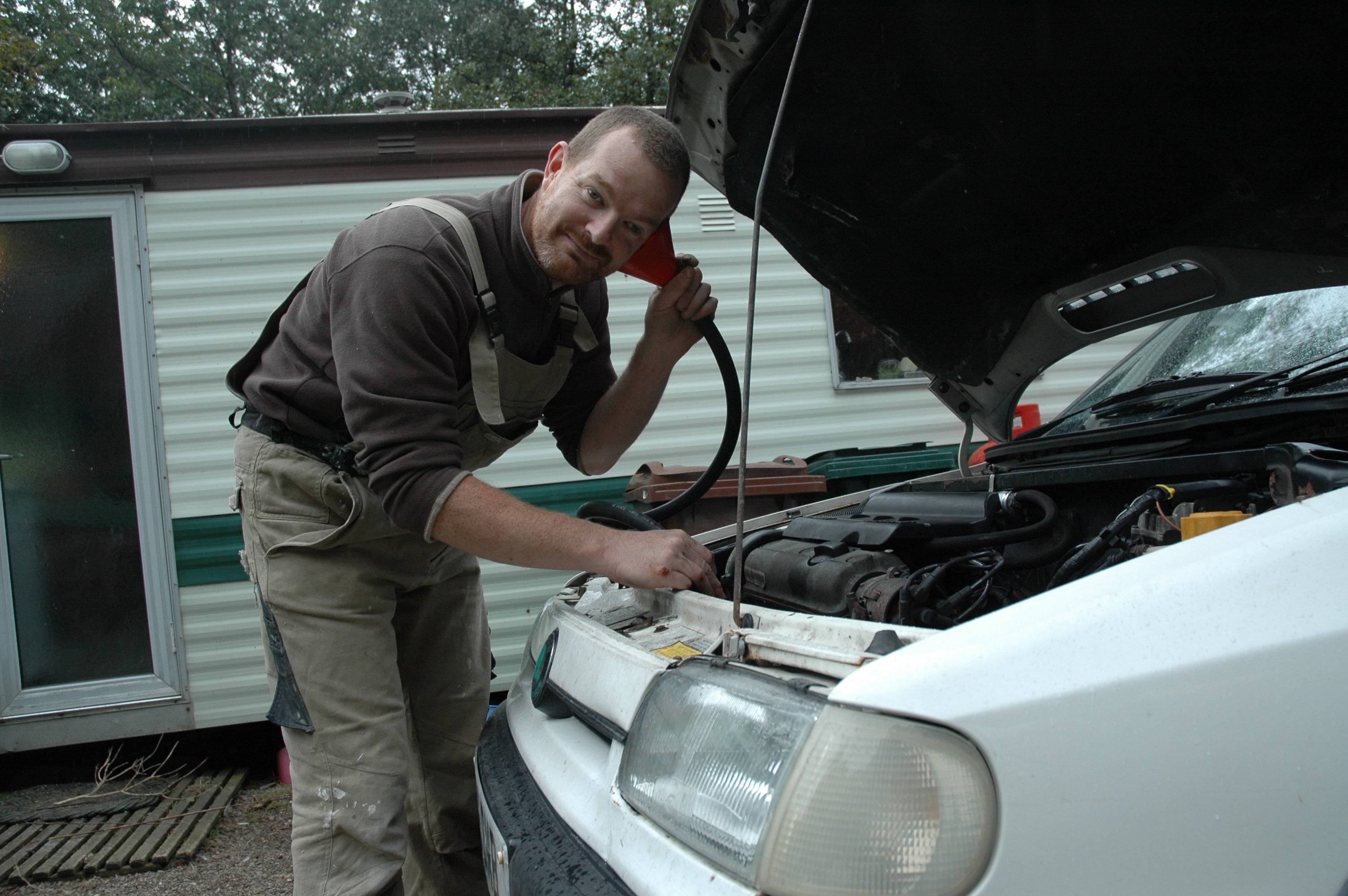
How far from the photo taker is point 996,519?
1728 millimetres

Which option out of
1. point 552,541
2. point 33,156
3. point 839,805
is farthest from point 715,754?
point 33,156

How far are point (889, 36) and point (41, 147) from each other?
12.4 ft

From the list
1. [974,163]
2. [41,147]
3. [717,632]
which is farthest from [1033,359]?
[41,147]

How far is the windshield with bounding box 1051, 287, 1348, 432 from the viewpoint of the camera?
5.42 ft

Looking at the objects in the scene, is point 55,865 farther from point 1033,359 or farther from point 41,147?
point 1033,359

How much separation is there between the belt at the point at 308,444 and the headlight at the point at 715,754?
3.25 ft

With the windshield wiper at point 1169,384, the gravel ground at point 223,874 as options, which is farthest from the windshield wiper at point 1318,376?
the gravel ground at point 223,874

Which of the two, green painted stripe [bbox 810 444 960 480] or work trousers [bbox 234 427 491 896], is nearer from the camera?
work trousers [bbox 234 427 491 896]

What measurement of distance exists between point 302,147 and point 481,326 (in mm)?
2762

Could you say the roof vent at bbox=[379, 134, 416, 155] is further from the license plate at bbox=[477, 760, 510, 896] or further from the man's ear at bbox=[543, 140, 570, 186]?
the license plate at bbox=[477, 760, 510, 896]

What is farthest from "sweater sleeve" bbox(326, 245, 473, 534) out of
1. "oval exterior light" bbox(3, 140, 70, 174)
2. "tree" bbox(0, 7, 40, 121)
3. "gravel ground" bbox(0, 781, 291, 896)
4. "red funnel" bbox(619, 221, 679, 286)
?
"tree" bbox(0, 7, 40, 121)

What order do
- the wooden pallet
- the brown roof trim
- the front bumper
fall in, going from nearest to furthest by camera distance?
the front bumper → the wooden pallet → the brown roof trim

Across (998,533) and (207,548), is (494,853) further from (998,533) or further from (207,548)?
(207,548)

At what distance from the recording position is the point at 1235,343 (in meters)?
1.84
